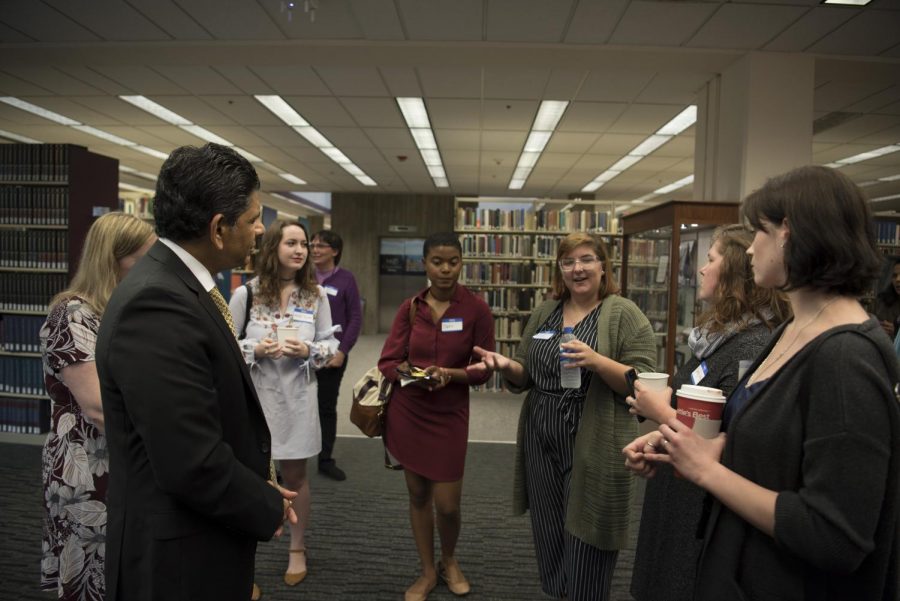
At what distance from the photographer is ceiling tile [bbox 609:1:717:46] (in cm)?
414

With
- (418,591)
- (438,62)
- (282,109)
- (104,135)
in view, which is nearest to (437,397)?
(418,591)

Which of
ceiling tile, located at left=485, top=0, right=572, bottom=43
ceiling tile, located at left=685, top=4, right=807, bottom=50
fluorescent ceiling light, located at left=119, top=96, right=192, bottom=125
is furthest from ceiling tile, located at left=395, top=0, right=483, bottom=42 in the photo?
fluorescent ceiling light, located at left=119, top=96, right=192, bottom=125

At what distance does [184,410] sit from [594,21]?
4595 millimetres

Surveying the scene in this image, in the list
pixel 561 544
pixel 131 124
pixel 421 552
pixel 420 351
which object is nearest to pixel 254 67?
pixel 131 124

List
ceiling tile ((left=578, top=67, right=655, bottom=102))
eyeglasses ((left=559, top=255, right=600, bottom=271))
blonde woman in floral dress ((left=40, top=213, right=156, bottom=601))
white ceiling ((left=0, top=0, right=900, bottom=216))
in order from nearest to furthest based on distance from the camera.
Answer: blonde woman in floral dress ((left=40, top=213, right=156, bottom=601)) → eyeglasses ((left=559, top=255, right=600, bottom=271)) → white ceiling ((left=0, top=0, right=900, bottom=216)) → ceiling tile ((left=578, top=67, right=655, bottom=102))

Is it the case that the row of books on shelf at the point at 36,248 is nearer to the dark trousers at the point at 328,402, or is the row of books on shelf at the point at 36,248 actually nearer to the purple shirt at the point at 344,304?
the purple shirt at the point at 344,304

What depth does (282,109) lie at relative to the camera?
709 cm

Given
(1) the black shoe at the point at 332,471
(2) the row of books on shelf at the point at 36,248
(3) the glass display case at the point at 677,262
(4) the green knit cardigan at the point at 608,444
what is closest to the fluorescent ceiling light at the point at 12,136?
(2) the row of books on shelf at the point at 36,248

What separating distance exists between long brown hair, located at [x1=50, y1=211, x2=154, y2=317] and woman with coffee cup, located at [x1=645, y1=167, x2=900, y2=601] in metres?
1.88

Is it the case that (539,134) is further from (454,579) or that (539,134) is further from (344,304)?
(454,579)

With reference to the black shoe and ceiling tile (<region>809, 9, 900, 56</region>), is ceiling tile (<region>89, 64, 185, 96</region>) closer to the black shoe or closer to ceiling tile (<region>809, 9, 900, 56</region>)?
the black shoe

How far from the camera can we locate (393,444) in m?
2.50

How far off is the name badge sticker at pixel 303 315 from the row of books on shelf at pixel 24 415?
156 inches

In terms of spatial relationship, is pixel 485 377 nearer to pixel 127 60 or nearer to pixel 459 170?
pixel 127 60
